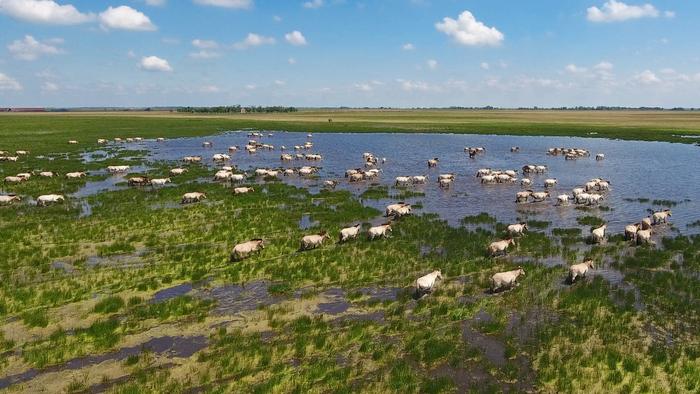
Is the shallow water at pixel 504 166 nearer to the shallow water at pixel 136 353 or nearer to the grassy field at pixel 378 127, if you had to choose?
the grassy field at pixel 378 127

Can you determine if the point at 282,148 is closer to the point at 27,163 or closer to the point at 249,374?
the point at 27,163

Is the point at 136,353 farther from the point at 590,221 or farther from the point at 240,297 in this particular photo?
the point at 590,221

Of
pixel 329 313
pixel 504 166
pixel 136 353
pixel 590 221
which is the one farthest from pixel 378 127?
pixel 136 353

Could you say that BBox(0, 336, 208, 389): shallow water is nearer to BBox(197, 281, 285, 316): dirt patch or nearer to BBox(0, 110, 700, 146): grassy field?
BBox(197, 281, 285, 316): dirt patch

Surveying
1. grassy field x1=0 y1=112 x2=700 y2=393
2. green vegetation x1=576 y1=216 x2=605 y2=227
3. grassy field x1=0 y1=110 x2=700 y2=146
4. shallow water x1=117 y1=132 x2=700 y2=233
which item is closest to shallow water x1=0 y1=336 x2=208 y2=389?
grassy field x1=0 y1=112 x2=700 y2=393

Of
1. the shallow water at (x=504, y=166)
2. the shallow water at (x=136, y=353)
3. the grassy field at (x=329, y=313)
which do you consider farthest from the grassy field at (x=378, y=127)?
the shallow water at (x=136, y=353)

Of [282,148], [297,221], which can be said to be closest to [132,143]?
[282,148]
